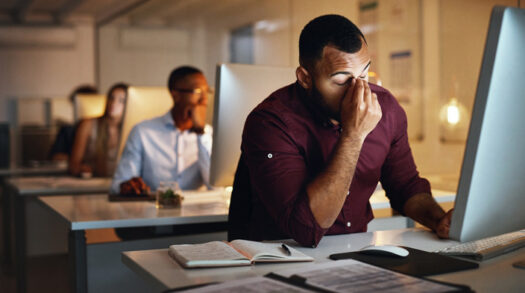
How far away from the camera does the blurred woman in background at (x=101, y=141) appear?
171 inches

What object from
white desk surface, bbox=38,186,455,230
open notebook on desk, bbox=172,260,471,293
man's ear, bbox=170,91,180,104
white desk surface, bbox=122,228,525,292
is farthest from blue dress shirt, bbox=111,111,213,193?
open notebook on desk, bbox=172,260,471,293

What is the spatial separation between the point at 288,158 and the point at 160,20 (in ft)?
20.5

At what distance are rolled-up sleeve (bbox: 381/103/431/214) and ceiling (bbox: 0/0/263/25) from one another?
404 centimetres

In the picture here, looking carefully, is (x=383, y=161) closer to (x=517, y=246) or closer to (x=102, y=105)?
(x=517, y=246)

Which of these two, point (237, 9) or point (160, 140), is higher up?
point (237, 9)

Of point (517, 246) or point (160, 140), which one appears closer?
point (517, 246)

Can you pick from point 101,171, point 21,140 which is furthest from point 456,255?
point 21,140

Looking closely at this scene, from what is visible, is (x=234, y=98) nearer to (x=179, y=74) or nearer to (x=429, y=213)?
(x=179, y=74)

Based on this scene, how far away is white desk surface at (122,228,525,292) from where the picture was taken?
113 centimetres

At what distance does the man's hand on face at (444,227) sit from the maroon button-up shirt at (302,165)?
20cm

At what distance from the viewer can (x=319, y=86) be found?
164 cm

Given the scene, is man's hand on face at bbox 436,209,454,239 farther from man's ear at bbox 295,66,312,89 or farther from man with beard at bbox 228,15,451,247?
man's ear at bbox 295,66,312,89

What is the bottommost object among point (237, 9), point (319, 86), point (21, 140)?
point (21, 140)

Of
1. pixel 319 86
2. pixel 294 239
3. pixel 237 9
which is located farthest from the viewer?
pixel 237 9
